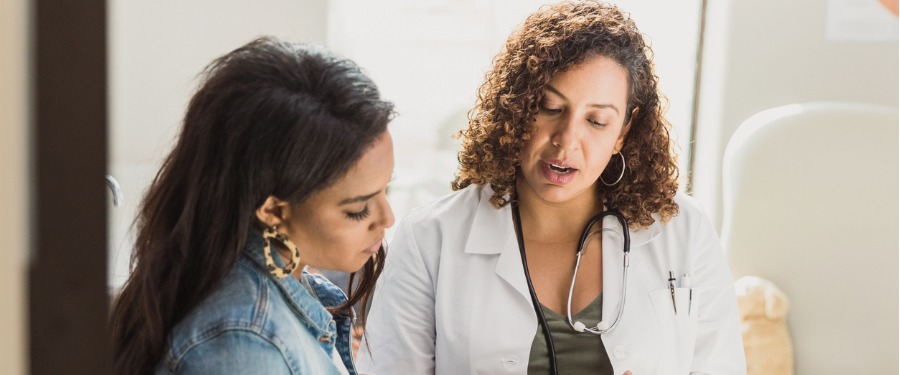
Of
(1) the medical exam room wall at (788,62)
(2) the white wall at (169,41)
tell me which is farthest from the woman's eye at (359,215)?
(1) the medical exam room wall at (788,62)

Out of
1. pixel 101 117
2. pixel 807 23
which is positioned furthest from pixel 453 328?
pixel 807 23

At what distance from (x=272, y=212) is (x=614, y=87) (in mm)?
787

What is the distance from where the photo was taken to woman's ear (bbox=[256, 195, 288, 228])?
88cm

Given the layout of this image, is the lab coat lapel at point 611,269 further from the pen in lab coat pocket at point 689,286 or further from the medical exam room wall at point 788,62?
the medical exam room wall at point 788,62

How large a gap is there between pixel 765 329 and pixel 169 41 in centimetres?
196

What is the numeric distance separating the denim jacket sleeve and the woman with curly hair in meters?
0.74

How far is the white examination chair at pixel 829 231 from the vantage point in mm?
2078

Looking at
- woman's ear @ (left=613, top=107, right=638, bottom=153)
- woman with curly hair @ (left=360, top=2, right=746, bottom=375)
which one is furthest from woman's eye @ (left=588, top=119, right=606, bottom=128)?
woman's ear @ (left=613, top=107, right=638, bottom=153)

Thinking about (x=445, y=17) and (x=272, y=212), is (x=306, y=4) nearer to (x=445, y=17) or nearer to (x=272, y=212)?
(x=445, y=17)

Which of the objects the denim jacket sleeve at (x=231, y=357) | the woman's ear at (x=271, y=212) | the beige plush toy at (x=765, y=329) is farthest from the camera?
the beige plush toy at (x=765, y=329)

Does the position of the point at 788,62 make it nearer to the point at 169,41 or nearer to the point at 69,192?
the point at 169,41

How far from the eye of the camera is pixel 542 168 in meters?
1.52

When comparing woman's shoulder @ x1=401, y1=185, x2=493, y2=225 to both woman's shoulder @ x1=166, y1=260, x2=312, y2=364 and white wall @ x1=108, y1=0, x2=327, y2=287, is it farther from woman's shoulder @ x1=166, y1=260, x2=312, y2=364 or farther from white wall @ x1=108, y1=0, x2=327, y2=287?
white wall @ x1=108, y1=0, x2=327, y2=287

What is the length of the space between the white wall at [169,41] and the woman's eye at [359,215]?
178 cm
